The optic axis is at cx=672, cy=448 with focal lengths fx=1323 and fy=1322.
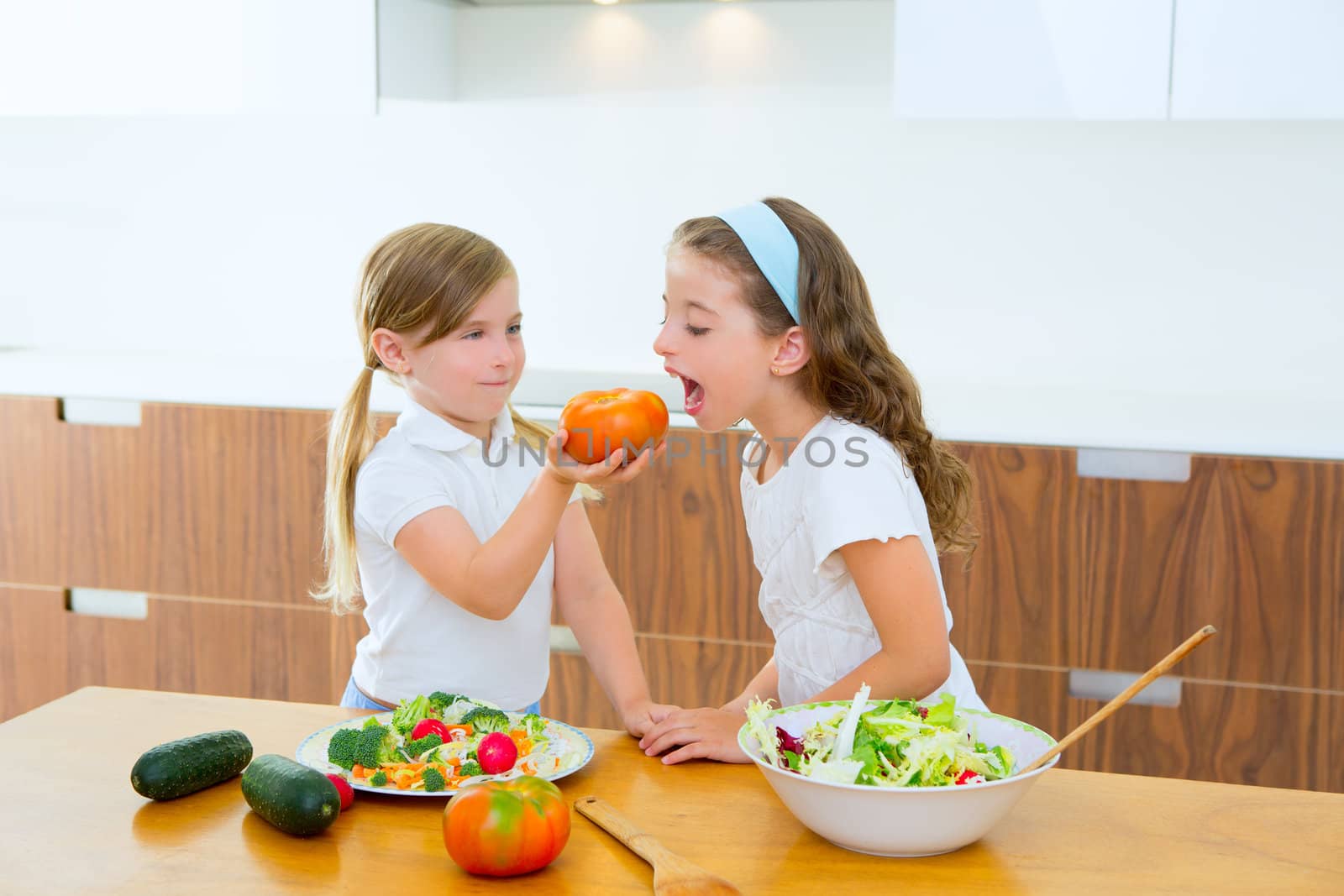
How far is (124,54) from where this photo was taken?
8.17 feet

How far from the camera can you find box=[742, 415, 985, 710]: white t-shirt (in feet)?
3.99

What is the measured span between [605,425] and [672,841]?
1.29 ft

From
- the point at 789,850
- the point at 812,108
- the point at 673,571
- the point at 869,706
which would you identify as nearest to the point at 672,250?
the point at 869,706

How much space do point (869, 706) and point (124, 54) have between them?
2113mm

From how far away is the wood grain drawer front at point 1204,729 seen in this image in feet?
6.85

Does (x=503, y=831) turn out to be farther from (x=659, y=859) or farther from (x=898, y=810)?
(x=898, y=810)

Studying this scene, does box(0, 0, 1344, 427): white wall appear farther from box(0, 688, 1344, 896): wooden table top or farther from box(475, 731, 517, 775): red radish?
box(475, 731, 517, 775): red radish

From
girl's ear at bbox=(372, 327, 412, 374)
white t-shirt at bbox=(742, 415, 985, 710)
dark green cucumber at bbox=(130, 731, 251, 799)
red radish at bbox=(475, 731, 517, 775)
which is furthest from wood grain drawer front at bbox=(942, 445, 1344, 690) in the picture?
dark green cucumber at bbox=(130, 731, 251, 799)

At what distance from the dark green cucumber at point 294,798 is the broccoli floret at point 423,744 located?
0.09m

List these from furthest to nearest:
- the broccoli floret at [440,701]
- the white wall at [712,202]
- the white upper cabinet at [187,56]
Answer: the white wall at [712,202] → the white upper cabinet at [187,56] → the broccoli floret at [440,701]

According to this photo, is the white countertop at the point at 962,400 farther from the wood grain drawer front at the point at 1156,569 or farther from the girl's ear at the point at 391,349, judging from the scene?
the girl's ear at the point at 391,349

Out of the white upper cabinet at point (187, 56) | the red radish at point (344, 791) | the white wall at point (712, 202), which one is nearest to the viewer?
the red radish at point (344, 791)

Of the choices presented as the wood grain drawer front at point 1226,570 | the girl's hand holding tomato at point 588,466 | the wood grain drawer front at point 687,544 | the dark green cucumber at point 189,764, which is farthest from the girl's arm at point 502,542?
the wood grain drawer front at point 1226,570

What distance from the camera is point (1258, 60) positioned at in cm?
210
